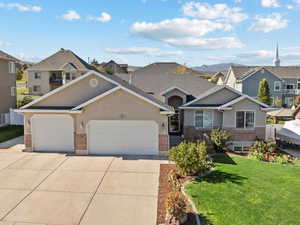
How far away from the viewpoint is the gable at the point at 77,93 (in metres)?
17.2

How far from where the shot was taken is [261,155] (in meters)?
17.1

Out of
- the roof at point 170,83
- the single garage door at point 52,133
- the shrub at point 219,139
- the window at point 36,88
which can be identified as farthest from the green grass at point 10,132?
the window at point 36,88

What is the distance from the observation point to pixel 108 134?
1669cm

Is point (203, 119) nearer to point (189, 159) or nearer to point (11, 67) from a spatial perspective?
point (189, 159)

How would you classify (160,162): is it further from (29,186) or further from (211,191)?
(29,186)

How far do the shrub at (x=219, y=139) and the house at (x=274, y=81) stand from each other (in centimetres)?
2998

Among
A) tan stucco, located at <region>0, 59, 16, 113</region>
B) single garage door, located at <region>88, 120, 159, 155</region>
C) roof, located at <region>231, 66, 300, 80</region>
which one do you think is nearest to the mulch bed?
single garage door, located at <region>88, 120, 159, 155</region>

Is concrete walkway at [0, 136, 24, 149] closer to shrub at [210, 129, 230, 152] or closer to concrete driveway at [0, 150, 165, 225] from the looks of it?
concrete driveway at [0, 150, 165, 225]

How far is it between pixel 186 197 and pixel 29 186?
673 cm

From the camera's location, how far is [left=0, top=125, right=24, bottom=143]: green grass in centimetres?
2072

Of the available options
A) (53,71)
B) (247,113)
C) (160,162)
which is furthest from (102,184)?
(53,71)

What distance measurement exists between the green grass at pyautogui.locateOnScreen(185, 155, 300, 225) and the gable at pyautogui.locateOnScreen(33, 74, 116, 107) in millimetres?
8959

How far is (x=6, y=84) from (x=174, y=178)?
2204cm

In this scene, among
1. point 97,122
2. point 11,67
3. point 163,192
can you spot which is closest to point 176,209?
point 163,192
